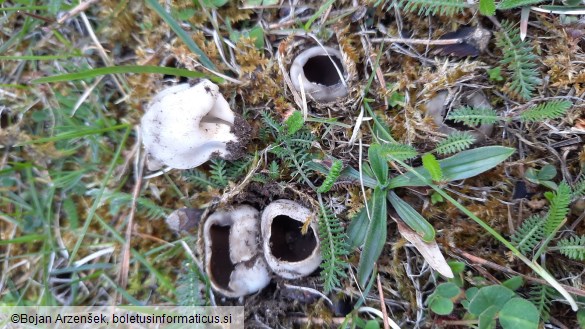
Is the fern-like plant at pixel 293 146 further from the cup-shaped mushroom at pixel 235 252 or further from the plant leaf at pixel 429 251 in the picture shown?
the plant leaf at pixel 429 251

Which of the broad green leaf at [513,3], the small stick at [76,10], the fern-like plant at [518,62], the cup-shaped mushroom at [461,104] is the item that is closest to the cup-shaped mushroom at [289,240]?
the cup-shaped mushroom at [461,104]

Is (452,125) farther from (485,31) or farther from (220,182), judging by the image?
(220,182)

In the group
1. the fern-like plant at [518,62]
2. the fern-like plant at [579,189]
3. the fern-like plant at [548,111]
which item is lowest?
the fern-like plant at [579,189]

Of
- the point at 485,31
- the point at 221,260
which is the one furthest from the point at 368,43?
the point at 221,260

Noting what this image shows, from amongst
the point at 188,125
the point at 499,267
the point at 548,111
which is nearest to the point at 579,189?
the point at 548,111

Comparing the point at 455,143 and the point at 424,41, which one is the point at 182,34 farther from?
the point at 455,143

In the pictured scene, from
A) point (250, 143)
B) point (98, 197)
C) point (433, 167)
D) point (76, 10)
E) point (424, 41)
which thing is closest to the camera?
point (433, 167)
